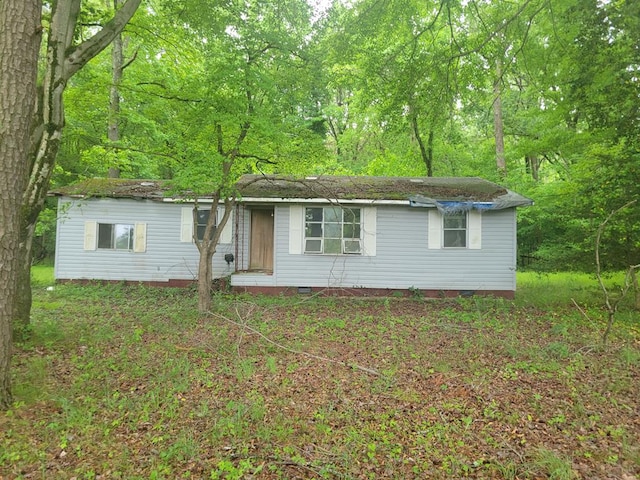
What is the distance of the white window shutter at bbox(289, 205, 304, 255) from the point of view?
11445 mm

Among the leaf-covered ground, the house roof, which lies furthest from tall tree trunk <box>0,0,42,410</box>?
the house roof

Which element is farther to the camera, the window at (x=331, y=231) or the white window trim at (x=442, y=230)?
the window at (x=331, y=231)

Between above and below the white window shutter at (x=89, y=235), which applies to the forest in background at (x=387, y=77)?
above

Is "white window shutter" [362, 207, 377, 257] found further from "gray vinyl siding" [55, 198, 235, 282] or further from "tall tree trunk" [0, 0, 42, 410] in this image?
"tall tree trunk" [0, 0, 42, 410]

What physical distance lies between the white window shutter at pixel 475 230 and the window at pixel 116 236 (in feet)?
36.4

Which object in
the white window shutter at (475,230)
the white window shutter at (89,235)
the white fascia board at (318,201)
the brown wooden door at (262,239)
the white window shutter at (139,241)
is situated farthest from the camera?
the brown wooden door at (262,239)

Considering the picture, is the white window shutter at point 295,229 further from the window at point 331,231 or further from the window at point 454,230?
the window at point 454,230

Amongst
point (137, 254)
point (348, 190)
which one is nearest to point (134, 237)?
point (137, 254)

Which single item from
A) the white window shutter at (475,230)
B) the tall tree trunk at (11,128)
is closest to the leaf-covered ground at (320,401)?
the tall tree trunk at (11,128)

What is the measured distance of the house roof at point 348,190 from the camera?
1104 cm

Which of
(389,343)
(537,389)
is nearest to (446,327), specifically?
(389,343)

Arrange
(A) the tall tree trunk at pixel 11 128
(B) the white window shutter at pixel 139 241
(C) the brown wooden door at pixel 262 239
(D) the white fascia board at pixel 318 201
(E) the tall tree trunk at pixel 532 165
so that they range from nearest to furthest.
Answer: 1. (A) the tall tree trunk at pixel 11 128
2. (D) the white fascia board at pixel 318 201
3. (B) the white window shutter at pixel 139 241
4. (C) the brown wooden door at pixel 262 239
5. (E) the tall tree trunk at pixel 532 165

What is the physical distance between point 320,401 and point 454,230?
8649mm

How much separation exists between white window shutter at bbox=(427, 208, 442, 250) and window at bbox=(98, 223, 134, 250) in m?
9.86
